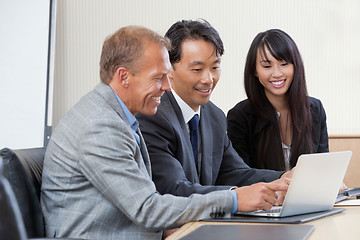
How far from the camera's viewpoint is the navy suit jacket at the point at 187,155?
182cm

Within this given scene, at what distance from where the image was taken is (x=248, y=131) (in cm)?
273

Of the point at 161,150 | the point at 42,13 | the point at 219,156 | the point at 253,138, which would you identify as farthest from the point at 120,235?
the point at 42,13

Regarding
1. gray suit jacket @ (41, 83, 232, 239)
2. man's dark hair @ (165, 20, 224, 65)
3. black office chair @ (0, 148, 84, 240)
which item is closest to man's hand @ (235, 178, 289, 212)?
gray suit jacket @ (41, 83, 232, 239)

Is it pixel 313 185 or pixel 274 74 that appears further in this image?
pixel 274 74

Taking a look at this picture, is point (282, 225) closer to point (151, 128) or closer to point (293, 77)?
point (151, 128)

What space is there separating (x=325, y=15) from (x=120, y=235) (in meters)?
3.19

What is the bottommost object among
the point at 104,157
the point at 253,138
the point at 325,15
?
the point at 253,138

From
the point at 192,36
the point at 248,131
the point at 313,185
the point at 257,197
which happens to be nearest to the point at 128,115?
the point at 257,197

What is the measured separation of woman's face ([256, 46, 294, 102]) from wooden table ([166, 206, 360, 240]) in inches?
47.1

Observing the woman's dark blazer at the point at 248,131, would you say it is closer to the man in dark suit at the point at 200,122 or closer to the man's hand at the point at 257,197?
the man in dark suit at the point at 200,122

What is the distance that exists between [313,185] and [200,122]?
2.39 ft

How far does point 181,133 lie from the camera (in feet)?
6.53

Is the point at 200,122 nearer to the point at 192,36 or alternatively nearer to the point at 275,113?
the point at 192,36

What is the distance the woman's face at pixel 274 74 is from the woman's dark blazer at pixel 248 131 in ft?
0.50
